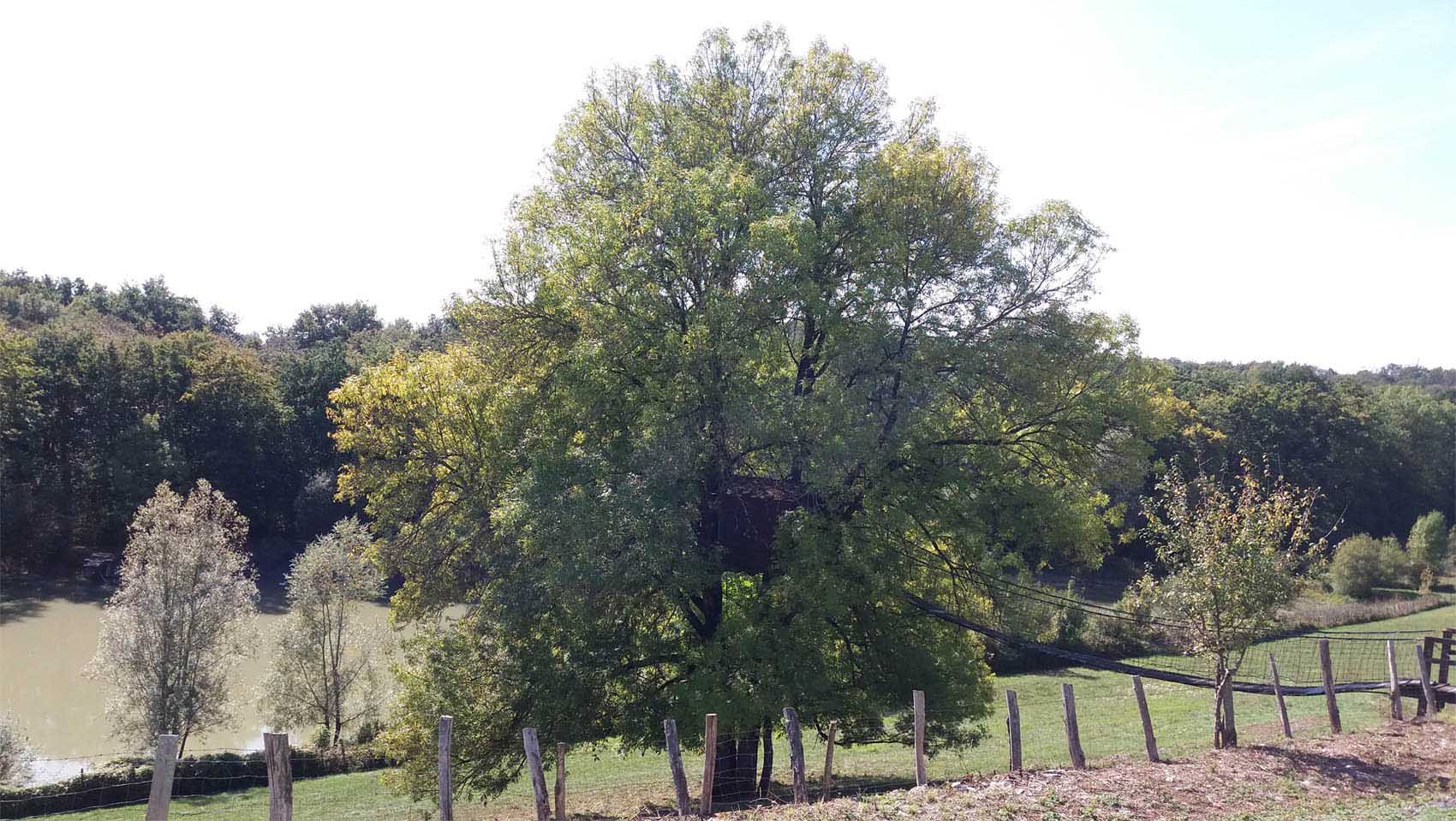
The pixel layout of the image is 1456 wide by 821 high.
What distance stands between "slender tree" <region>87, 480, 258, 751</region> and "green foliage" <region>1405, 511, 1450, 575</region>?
65373mm

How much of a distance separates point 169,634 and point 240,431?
4156 cm

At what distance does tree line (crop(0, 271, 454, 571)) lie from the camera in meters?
55.7

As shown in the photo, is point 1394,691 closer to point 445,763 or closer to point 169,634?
point 445,763

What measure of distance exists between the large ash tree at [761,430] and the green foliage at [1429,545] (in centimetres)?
5472

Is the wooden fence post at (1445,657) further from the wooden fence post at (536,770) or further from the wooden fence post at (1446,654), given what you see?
the wooden fence post at (536,770)

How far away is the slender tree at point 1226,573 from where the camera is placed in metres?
15.5

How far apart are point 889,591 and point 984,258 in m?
6.13

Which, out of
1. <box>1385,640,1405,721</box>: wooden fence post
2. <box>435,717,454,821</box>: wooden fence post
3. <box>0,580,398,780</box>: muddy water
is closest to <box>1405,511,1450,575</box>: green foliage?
<box>1385,640,1405,721</box>: wooden fence post

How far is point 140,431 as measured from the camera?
57219mm

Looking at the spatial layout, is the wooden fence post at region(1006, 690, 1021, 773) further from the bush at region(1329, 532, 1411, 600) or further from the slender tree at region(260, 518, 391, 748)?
the bush at region(1329, 532, 1411, 600)

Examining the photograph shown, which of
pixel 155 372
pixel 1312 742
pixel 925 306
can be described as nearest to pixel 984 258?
pixel 925 306

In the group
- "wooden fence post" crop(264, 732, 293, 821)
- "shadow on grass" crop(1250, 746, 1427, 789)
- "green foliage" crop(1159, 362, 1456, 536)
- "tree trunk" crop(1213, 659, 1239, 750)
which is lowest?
"shadow on grass" crop(1250, 746, 1427, 789)

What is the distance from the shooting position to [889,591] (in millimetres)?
16109

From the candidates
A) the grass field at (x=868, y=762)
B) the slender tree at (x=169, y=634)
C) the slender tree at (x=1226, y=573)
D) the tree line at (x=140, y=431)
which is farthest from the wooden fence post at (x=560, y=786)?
the tree line at (x=140, y=431)
